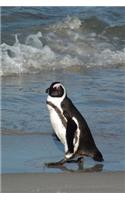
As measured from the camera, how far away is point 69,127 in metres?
5.08

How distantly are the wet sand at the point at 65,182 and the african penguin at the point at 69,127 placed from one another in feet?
0.86

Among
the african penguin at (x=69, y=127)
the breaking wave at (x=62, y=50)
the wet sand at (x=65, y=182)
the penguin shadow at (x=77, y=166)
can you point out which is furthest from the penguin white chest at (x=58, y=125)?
the breaking wave at (x=62, y=50)

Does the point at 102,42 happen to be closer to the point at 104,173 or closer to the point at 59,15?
the point at 59,15

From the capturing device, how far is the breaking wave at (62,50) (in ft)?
28.4

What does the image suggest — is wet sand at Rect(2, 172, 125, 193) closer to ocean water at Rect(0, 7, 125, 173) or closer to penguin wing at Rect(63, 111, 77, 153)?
ocean water at Rect(0, 7, 125, 173)

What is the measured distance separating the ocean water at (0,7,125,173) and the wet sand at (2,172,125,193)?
14 centimetres

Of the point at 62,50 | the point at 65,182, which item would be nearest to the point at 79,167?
the point at 65,182

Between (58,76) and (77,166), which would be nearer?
(77,166)

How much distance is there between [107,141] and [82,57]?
355 cm

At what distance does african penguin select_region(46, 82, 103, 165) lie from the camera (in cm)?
509

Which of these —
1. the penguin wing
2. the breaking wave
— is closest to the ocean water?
the breaking wave

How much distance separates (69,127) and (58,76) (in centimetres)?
304

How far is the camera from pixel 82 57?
9234mm

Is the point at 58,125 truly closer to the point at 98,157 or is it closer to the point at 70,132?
the point at 70,132
